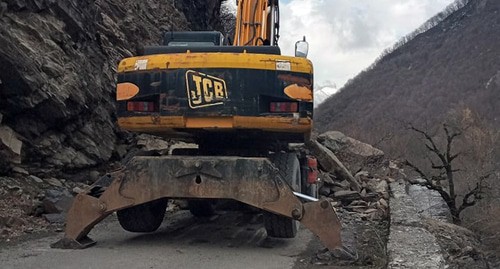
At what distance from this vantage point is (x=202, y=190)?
21.2ft

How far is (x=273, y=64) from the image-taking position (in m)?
6.54

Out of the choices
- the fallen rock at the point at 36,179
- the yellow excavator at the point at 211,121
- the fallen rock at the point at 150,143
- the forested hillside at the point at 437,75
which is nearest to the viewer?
the yellow excavator at the point at 211,121

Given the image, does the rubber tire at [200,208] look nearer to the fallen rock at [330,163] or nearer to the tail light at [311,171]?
the tail light at [311,171]

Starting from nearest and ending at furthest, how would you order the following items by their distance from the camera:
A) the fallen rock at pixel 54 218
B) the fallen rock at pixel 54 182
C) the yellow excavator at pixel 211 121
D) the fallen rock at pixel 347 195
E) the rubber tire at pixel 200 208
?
the yellow excavator at pixel 211 121, the fallen rock at pixel 54 218, the rubber tire at pixel 200 208, the fallen rock at pixel 54 182, the fallen rock at pixel 347 195

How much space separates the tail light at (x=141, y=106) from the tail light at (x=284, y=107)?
4.51 feet

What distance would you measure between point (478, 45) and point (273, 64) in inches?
3122

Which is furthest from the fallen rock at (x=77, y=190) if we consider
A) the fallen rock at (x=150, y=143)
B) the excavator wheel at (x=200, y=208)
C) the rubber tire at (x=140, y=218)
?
the fallen rock at (x=150, y=143)

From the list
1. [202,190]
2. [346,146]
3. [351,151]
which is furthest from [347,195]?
[202,190]

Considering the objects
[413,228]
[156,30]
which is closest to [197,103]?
[413,228]

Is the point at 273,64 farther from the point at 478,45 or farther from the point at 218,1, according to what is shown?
the point at 478,45

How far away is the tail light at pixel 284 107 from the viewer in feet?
21.5

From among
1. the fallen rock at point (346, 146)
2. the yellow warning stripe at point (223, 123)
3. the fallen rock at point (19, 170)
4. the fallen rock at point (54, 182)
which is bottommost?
the fallen rock at point (54, 182)

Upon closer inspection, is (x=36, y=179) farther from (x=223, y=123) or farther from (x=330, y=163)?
(x=330, y=163)

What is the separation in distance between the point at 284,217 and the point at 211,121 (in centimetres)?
140
